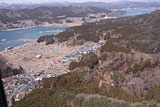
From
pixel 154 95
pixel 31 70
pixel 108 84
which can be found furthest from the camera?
pixel 31 70

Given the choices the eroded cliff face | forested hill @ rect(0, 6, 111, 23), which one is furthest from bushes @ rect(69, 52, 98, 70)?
forested hill @ rect(0, 6, 111, 23)

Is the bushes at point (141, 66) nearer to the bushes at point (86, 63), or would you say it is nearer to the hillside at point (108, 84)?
the hillside at point (108, 84)

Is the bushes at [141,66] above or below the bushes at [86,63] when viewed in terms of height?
above

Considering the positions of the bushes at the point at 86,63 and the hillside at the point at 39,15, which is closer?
the bushes at the point at 86,63

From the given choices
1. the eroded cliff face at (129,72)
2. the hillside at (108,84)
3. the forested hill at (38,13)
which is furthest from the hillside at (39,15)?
the eroded cliff face at (129,72)

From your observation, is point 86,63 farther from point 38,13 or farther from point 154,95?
point 38,13

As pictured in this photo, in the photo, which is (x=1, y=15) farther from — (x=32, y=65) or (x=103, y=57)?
(x=103, y=57)

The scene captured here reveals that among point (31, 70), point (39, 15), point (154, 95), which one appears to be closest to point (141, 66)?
point (154, 95)

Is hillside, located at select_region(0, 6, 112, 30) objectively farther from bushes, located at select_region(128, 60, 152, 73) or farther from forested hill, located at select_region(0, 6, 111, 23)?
bushes, located at select_region(128, 60, 152, 73)

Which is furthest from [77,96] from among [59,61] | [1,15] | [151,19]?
[1,15]

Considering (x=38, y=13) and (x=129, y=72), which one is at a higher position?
(x=38, y=13)

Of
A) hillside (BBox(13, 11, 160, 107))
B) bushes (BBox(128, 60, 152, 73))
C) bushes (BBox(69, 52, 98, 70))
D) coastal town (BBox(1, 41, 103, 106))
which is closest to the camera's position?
hillside (BBox(13, 11, 160, 107))
